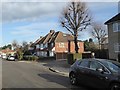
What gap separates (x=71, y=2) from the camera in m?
46.9

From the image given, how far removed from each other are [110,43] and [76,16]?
1141 centimetres

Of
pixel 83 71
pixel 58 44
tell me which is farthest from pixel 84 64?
pixel 58 44

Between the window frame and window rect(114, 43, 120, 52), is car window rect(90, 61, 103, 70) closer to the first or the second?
the window frame

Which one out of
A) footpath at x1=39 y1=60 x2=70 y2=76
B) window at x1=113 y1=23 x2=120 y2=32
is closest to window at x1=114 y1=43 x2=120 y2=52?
window at x1=113 y1=23 x2=120 y2=32

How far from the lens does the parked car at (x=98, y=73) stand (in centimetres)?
1139

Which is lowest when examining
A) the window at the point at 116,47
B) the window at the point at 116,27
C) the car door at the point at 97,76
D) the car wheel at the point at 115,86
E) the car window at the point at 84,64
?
the car wheel at the point at 115,86

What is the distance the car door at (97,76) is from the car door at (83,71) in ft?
1.27

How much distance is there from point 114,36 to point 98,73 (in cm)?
2522

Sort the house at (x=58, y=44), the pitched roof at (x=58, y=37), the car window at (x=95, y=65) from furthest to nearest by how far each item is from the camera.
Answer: the pitched roof at (x=58, y=37) → the house at (x=58, y=44) → the car window at (x=95, y=65)

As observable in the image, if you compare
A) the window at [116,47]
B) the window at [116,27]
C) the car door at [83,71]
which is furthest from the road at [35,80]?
the window at [116,47]

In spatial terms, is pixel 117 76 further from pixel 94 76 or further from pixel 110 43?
pixel 110 43

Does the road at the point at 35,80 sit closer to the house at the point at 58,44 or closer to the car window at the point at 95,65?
the car window at the point at 95,65

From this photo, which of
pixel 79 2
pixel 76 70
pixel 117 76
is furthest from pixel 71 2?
pixel 117 76

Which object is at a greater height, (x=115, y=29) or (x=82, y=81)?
(x=115, y=29)
